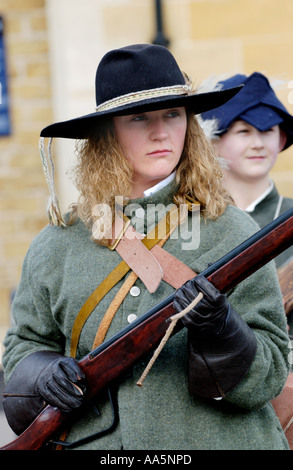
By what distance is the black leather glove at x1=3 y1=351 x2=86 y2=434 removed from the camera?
2.47 meters

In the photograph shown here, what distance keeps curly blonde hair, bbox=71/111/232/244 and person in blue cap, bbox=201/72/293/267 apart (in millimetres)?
1135

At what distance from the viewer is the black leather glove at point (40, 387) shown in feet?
8.10

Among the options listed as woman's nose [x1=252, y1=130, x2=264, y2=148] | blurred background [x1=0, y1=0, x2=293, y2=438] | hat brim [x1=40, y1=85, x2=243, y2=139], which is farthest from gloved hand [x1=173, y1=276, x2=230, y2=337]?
blurred background [x1=0, y1=0, x2=293, y2=438]

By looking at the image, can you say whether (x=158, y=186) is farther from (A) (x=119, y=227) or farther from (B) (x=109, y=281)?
(B) (x=109, y=281)

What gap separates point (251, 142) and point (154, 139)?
143 centimetres

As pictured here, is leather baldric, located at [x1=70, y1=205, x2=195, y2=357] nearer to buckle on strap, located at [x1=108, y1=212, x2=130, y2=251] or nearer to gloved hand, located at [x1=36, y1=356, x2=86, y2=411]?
buckle on strap, located at [x1=108, y1=212, x2=130, y2=251]

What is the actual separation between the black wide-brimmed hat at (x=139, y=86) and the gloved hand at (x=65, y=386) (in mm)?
793

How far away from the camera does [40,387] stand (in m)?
2.53

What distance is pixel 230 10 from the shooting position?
564 cm

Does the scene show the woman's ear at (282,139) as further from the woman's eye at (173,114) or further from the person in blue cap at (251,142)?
the woman's eye at (173,114)

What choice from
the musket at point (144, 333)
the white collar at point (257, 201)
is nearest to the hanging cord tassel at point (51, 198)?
the musket at point (144, 333)

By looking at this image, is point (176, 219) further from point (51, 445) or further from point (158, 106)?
point (51, 445)

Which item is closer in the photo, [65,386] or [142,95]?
[65,386]

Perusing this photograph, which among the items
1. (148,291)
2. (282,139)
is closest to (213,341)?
(148,291)
